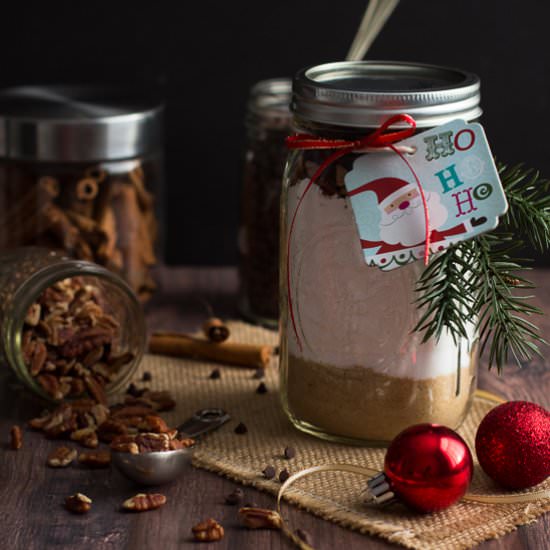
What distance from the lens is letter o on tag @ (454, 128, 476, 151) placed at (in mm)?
992

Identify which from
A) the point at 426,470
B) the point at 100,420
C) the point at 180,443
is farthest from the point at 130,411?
the point at 426,470

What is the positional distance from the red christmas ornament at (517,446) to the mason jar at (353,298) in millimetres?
89

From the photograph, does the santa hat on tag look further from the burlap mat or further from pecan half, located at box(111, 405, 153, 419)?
pecan half, located at box(111, 405, 153, 419)

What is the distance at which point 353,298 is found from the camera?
106 centimetres

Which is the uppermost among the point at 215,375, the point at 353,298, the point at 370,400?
the point at 353,298

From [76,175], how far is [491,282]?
65 centimetres

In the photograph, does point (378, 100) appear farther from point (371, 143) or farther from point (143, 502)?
point (143, 502)

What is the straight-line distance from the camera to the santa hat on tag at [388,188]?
3.31 feet

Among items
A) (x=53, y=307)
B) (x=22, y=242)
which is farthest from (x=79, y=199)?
(x=53, y=307)

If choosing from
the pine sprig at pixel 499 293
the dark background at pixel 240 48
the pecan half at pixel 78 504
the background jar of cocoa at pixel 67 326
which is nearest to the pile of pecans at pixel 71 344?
the background jar of cocoa at pixel 67 326

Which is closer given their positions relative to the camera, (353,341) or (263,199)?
(353,341)

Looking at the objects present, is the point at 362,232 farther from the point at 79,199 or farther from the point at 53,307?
the point at 79,199

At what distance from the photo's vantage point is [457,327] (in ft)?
3.53

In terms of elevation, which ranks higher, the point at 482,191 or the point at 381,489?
the point at 482,191
